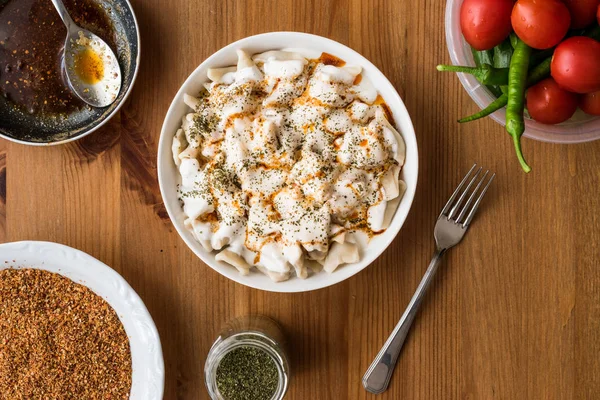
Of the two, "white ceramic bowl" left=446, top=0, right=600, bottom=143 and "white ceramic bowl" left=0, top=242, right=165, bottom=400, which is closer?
"white ceramic bowl" left=446, top=0, right=600, bottom=143

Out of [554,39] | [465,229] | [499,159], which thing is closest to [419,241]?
[465,229]

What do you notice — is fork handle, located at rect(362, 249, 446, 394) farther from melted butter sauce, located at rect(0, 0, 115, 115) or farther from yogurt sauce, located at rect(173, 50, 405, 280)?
melted butter sauce, located at rect(0, 0, 115, 115)

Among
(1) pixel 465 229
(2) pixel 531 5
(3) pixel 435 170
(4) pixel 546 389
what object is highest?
(2) pixel 531 5

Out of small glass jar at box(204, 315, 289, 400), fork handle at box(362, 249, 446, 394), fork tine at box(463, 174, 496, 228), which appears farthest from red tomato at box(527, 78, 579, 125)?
small glass jar at box(204, 315, 289, 400)

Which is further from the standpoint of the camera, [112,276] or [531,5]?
[112,276]

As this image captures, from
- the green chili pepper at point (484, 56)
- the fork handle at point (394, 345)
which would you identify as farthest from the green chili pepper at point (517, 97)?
the fork handle at point (394, 345)

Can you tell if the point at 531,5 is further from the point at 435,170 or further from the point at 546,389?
the point at 546,389

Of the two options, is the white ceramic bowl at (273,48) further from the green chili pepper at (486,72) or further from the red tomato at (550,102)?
the red tomato at (550,102)
